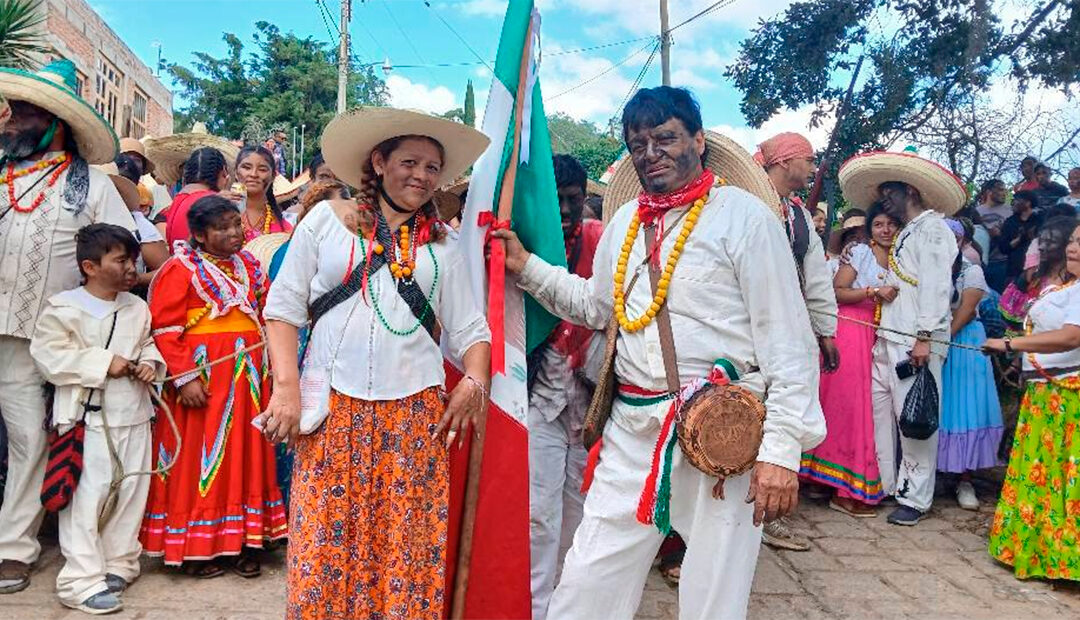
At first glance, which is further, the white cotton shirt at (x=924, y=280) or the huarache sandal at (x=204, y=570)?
the white cotton shirt at (x=924, y=280)

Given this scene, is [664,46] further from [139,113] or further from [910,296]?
[139,113]

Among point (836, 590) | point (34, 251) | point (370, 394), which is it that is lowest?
point (836, 590)

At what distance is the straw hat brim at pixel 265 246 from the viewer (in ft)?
15.6

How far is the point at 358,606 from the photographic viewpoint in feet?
8.91

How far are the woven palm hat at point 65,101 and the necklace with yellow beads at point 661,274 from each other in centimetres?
275

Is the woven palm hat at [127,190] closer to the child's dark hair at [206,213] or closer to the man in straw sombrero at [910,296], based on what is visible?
the child's dark hair at [206,213]

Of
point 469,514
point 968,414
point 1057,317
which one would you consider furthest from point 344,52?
point 469,514

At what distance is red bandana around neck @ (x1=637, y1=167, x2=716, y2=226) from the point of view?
2766 millimetres

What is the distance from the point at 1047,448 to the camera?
4.72 meters

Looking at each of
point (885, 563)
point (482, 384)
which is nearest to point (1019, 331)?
point (885, 563)

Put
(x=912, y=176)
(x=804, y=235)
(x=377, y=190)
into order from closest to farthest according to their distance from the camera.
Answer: (x=377, y=190) < (x=804, y=235) < (x=912, y=176)

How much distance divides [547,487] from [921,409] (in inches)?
118

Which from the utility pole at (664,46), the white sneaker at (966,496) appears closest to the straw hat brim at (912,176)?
the white sneaker at (966,496)

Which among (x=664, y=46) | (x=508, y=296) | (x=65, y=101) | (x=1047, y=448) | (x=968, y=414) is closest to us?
(x=508, y=296)
